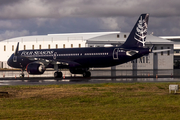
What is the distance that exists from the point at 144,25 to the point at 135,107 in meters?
29.1

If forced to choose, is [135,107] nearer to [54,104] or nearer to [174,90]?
[54,104]

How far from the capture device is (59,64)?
45781 mm

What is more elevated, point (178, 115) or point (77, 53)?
point (77, 53)

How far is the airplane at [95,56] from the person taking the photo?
1644 inches

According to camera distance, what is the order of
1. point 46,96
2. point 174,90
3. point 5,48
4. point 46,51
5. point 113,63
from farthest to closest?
point 5,48 < point 46,51 < point 113,63 < point 174,90 < point 46,96

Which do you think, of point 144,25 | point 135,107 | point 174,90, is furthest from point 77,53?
point 135,107

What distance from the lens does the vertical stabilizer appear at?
42.7 meters

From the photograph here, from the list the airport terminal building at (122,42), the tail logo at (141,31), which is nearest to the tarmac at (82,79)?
the tail logo at (141,31)

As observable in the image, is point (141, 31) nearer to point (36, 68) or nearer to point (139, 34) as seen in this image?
point (139, 34)

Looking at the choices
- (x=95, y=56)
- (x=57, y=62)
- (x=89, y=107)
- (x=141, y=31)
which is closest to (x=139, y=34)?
(x=141, y=31)

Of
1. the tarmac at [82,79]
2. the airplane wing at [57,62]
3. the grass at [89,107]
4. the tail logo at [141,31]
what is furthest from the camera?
the airplane wing at [57,62]

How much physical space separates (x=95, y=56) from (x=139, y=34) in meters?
6.87

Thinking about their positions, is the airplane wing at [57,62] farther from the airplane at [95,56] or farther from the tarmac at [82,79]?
the tarmac at [82,79]

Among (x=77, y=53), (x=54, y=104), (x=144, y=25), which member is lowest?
(x=54, y=104)
